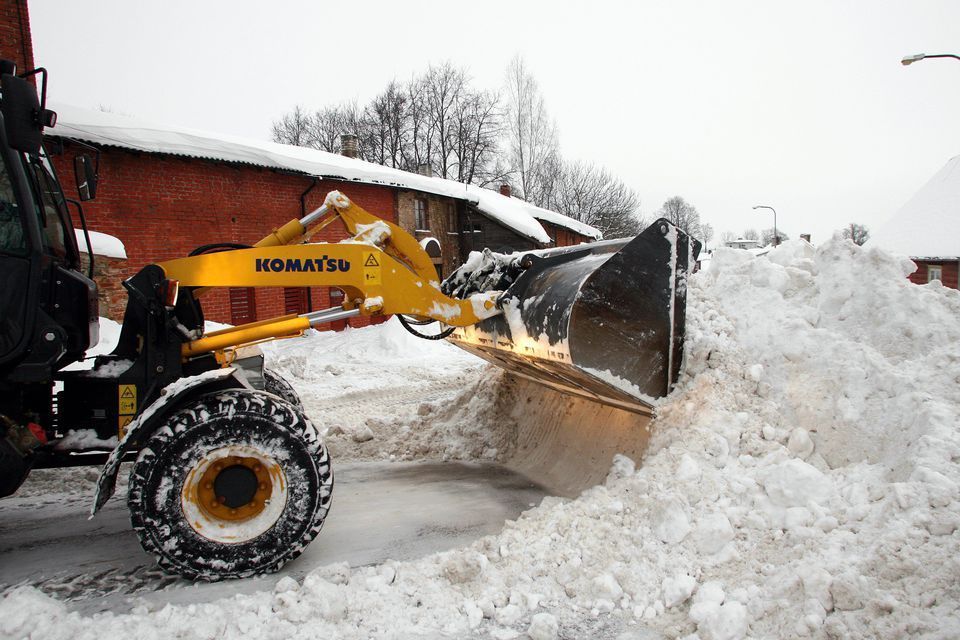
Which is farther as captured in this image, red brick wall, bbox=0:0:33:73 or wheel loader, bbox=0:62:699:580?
red brick wall, bbox=0:0:33:73

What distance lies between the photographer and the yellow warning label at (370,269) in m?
4.08

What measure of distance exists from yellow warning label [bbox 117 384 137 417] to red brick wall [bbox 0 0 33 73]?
26.9ft

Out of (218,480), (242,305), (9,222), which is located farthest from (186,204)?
(218,480)

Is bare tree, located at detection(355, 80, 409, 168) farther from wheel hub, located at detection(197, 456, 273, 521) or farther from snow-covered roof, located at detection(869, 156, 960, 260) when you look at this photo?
wheel hub, located at detection(197, 456, 273, 521)

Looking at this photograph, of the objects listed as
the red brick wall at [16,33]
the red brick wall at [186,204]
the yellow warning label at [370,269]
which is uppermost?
the red brick wall at [16,33]

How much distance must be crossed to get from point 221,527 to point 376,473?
6.54 ft

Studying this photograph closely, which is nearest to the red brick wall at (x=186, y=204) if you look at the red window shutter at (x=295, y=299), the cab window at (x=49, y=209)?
the red window shutter at (x=295, y=299)

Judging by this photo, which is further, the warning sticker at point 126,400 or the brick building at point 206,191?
the brick building at point 206,191

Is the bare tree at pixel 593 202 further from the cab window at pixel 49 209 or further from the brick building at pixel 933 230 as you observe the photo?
the cab window at pixel 49 209

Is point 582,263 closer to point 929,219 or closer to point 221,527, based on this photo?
point 221,527

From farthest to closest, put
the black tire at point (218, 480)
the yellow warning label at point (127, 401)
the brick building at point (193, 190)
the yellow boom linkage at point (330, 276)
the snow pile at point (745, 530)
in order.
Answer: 1. the brick building at point (193, 190)
2. the yellow boom linkage at point (330, 276)
3. the yellow warning label at point (127, 401)
4. the black tire at point (218, 480)
5. the snow pile at point (745, 530)

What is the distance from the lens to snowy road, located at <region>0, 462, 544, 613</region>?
3303 mm

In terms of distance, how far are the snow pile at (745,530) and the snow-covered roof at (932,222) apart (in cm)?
2230

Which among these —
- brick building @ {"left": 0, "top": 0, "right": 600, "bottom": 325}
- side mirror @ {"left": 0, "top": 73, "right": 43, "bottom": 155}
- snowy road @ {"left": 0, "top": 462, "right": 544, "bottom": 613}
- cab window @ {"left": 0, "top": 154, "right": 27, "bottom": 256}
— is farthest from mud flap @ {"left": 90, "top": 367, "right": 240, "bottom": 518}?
brick building @ {"left": 0, "top": 0, "right": 600, "bottom": 325}
